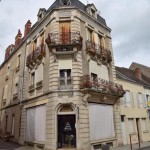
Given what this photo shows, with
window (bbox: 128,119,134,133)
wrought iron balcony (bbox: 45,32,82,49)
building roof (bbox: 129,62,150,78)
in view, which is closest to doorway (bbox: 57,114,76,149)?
wrought iron balcony (bbox: 45,32,82,49)

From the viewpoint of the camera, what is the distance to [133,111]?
56.0ft

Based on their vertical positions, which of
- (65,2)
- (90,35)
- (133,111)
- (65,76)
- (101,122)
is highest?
(65,2)

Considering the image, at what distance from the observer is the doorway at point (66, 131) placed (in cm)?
1136

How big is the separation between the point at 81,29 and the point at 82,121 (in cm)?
671

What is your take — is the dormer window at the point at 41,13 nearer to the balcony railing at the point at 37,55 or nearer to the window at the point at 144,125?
the balcony railing at the point at 37,55

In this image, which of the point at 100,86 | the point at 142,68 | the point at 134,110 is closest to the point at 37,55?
the point at 100,86

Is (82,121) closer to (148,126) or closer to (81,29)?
(81,29)

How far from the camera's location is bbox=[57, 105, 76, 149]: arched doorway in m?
11.4

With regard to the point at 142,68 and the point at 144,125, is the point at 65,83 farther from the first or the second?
the point at 142,68

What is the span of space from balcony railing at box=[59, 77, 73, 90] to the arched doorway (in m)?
1.21

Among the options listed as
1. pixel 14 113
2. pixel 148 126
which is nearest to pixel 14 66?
pixel 14 113

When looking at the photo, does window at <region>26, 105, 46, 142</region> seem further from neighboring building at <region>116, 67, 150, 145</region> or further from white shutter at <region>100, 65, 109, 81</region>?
neighboring building at <region>116, 67, 150, 145</region>

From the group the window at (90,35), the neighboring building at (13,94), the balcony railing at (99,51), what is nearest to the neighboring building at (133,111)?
the balcony railing at (99,51)

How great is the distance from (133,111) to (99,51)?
269 inches
